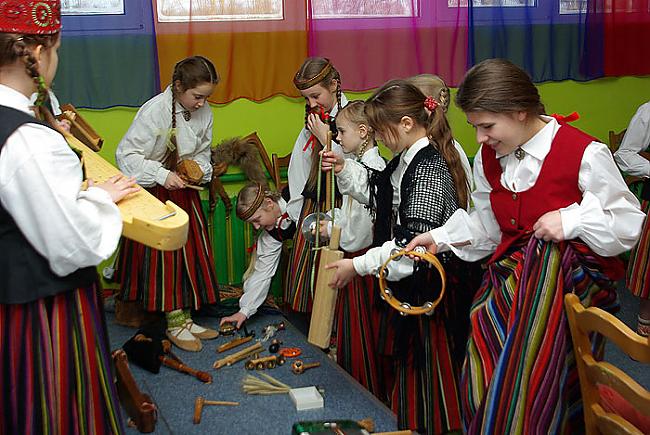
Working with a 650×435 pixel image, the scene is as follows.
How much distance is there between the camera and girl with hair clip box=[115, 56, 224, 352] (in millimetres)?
3684

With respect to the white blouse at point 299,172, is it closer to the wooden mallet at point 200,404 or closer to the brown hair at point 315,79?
the brown hair at point 315,79

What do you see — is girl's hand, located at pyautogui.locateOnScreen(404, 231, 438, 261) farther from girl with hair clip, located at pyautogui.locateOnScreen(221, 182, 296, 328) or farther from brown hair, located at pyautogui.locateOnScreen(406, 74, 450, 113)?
girl with hair clip, located at pyautogui.locateOnScreen(221, 182, 296, 328)

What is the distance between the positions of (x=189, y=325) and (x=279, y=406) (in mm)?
966

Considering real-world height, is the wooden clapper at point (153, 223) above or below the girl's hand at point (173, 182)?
above

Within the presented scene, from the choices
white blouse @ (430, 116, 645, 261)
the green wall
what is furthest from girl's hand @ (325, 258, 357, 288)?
the green wall

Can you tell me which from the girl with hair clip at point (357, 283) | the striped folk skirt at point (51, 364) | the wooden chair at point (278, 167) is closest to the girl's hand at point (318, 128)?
the girl with hair clip at point (357, 283)

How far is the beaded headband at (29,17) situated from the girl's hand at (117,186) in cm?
38

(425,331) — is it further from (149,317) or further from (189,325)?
(149,317)

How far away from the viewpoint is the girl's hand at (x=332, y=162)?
293 cm

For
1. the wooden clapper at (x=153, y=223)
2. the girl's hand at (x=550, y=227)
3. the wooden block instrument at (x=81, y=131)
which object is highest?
the wooden block instrument at (x=81, y=131)

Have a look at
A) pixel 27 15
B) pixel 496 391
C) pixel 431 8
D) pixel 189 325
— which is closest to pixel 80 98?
pixel 189 325

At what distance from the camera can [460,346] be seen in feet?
8.74

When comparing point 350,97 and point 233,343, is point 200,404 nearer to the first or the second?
point 233,343

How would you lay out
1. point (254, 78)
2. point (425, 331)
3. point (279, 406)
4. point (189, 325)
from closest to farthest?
point (425, 331)
point (279, 406)
point (189, 325)
point (254, 78)
